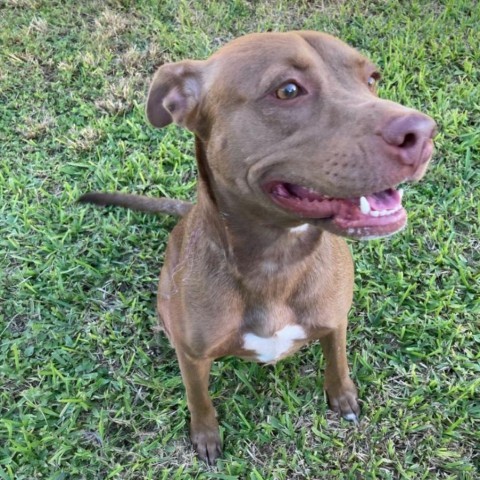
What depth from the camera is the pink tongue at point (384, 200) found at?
84.7 inches

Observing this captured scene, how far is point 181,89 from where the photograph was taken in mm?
2459

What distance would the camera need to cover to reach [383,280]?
12.3ft

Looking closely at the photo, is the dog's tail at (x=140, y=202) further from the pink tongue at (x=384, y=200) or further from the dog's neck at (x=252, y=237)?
the pink tongue at (x=384, y=200)

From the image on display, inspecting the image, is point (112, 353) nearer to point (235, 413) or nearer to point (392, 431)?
point (235, 413)

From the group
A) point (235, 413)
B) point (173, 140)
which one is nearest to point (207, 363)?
point (235, 413)

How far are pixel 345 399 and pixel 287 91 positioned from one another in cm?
Answer: 181

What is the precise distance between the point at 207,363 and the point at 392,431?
1.09 meters

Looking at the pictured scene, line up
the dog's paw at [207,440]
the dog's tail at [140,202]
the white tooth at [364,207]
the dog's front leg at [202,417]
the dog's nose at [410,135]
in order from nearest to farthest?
the dog's nose at [410,135]
the white tooth at [364,207]
the dog's front leg at [202,417]
the dog's paw at [207,440]
the dog's tail at [140,202]

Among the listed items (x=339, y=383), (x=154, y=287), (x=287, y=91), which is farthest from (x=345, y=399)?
(x=287, y=91)

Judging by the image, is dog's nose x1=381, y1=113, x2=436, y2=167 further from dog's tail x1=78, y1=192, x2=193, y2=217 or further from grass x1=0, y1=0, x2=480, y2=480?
dog's tail x1=78, y1=192, x2=193, y2=217

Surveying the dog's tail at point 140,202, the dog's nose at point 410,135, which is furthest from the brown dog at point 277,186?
the dog's tail at point 140,202

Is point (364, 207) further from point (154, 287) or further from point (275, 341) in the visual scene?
point (154, 287)

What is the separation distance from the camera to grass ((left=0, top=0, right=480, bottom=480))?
3.26 meters

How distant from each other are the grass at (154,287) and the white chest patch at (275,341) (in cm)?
62
